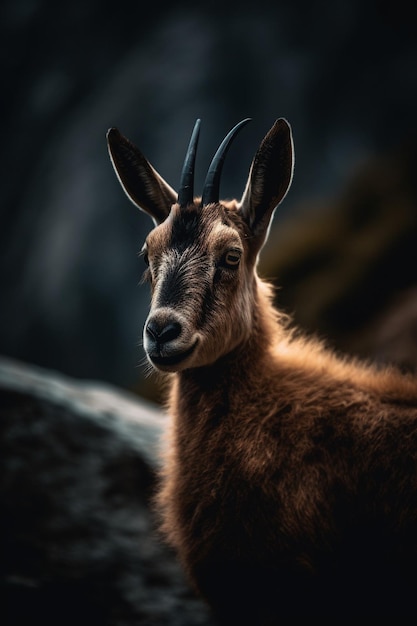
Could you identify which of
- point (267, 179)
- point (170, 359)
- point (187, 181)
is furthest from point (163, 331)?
point (267, 179)

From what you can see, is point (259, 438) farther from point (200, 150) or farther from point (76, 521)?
point (200, 150)

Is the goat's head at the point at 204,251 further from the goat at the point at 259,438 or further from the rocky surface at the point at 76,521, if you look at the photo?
the rocky surface at the point at 76,521

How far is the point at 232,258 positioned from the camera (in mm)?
4141

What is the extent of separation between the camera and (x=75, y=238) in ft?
52.3

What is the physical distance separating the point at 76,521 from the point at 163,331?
108 inches

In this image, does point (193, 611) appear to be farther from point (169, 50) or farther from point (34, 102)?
point (34, 102)

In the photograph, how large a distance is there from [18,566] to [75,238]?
11.6m

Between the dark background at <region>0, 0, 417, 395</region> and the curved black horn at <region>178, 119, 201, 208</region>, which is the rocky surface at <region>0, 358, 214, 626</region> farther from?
the dark background at <region>0, 0, 417, 395</region>

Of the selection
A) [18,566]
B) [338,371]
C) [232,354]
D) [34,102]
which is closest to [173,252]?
[232,354]

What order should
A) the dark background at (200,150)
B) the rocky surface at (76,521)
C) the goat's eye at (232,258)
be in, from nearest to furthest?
the goat's eye at (232,258)
the rocky surface at (76,521)
the dark background at (200,150)

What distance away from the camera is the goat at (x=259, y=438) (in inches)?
146

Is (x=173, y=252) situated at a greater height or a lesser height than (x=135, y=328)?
greater

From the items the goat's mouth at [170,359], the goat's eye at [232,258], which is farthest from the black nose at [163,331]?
the goat's eye at [232,258]

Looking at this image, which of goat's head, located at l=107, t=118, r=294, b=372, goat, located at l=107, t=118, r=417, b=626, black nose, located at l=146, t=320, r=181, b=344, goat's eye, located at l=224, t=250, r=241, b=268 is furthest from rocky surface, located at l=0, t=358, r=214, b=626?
goat's eye, located at l=224, t=250, r=241, b=268
